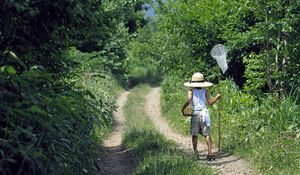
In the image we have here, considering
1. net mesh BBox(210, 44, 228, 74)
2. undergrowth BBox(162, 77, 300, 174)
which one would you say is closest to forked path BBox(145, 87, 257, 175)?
undergrowth BBox(162, 77, 300, 174)

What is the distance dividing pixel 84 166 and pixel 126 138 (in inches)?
271

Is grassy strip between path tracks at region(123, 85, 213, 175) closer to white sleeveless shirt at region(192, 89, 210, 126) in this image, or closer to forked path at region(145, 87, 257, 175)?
forked path at region(145, 87, 257, 175)

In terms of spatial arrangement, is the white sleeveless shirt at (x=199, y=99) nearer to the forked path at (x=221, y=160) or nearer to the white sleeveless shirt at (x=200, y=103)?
the white sleeveless shirt at (x=200, y=103)

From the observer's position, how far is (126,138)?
532 inches

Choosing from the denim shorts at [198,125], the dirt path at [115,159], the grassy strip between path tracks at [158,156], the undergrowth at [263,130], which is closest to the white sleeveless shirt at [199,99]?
the denim shorts at [198,125]

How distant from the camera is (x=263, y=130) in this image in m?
Answer: 10.4

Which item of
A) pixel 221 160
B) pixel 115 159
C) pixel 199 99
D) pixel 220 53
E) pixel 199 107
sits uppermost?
pixel 220 53

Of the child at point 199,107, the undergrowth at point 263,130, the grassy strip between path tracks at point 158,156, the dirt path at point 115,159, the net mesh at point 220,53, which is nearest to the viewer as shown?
the grassy strip between path tracks at point 158,156

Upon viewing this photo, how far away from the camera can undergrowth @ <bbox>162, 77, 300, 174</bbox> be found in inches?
333

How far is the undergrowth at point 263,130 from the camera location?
8459 mm

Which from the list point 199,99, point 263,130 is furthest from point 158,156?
point 263,130

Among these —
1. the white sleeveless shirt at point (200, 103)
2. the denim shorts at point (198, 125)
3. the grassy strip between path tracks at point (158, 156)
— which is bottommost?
the grassy strip between path tracks at point (158, 156)

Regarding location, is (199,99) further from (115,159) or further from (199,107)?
(115,159)

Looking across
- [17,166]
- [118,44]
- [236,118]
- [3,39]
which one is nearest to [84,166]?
[17,166]
